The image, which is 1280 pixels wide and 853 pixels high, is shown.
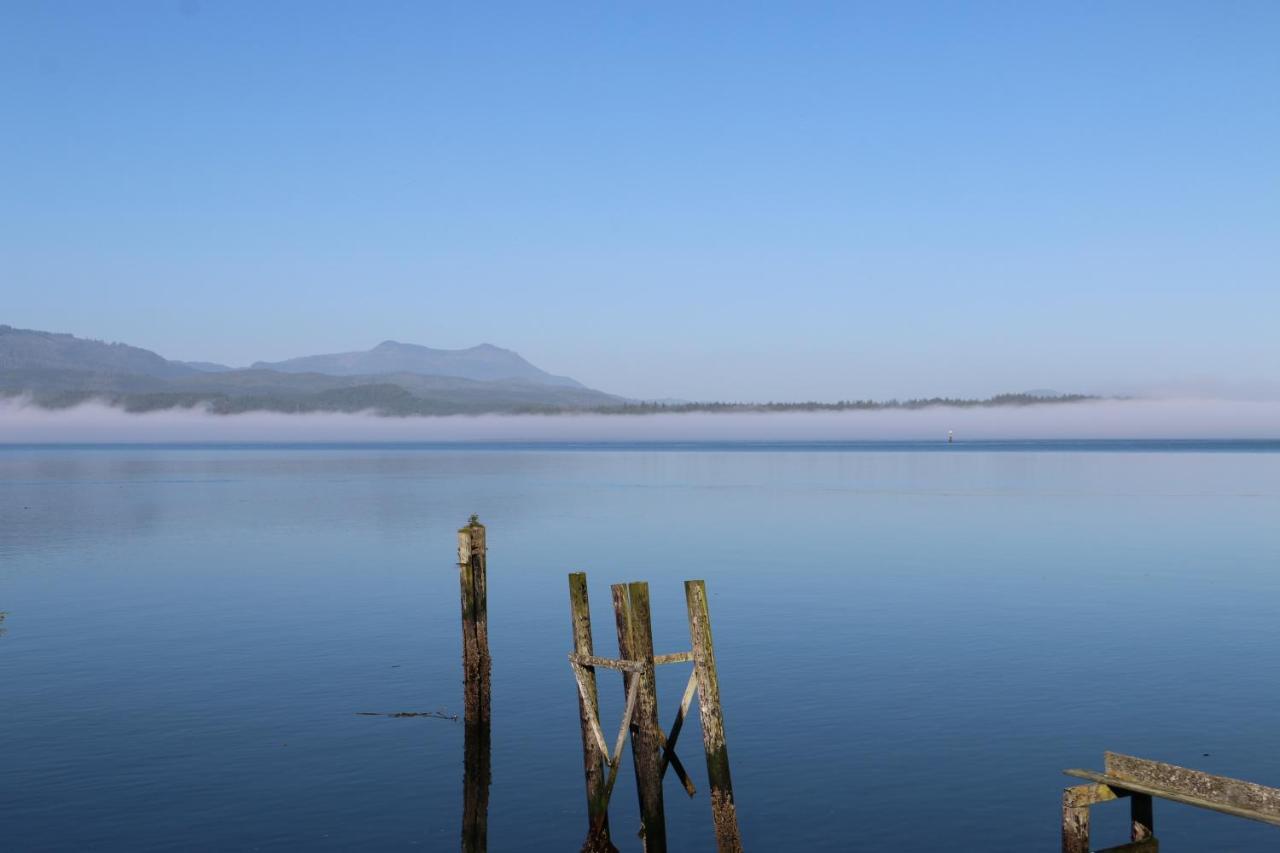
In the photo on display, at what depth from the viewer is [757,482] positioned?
118562 mm

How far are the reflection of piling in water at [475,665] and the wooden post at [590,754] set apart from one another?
1857 millimetres

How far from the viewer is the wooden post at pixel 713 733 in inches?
601

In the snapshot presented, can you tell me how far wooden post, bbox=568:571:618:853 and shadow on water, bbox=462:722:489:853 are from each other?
1.52 m

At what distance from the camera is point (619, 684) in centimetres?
2536

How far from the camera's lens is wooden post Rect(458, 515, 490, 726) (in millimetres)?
18188

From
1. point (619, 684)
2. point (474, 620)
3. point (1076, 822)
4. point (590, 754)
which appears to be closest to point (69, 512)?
point (619, 684)

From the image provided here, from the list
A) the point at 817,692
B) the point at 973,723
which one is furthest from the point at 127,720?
the point at 973,723

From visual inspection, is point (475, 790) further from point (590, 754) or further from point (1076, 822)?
point (1076, 822)

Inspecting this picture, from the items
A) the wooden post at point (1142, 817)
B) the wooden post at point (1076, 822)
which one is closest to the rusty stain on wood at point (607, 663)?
the wooden post at point (1076, 822)

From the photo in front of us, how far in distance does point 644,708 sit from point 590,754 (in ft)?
3.96

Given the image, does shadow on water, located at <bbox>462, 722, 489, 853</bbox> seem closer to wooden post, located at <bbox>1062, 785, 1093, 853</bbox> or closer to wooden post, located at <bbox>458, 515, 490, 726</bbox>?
wooden post, located at <bbox>458, 515, 490, 726</bbox>

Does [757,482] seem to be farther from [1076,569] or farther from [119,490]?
[1076,569]

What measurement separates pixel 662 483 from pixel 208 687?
94.1m

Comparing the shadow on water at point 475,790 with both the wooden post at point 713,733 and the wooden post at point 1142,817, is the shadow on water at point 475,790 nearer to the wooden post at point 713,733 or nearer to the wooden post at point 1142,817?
the wooden post at point 713,733
